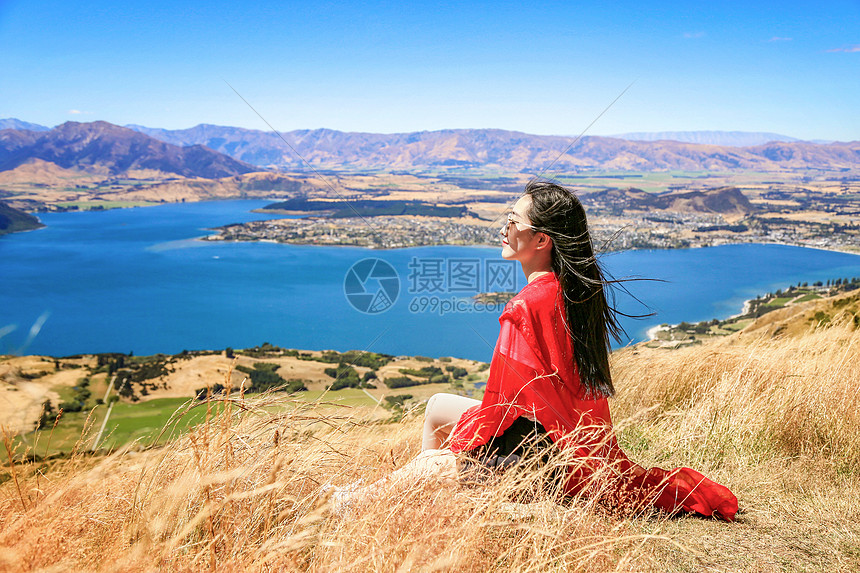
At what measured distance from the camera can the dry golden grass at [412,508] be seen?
3.98 ft

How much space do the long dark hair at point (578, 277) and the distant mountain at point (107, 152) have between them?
529 feet

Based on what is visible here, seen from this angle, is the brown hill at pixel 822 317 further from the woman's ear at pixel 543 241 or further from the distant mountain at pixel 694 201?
the distant mountain at pixel 694 201

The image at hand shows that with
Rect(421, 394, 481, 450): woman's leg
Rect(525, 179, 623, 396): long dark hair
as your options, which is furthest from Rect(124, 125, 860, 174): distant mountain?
Rect(421, 394, 481, 450): woman's leg

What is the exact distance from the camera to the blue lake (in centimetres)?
3369

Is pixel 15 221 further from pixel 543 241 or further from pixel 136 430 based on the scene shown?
pixel 543 241

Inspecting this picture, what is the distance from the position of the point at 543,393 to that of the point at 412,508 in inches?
26.6

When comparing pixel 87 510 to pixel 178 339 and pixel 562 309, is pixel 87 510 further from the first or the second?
pixel 178 339

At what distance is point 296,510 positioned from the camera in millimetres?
1552

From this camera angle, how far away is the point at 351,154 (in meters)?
166

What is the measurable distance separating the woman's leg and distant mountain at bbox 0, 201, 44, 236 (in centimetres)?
10488

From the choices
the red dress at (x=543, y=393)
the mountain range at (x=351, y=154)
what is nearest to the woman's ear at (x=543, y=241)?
the red dress at (x=543, y=393)

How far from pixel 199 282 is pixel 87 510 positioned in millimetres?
59475

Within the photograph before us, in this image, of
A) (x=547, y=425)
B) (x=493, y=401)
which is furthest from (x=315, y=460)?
(x=547, y=425)

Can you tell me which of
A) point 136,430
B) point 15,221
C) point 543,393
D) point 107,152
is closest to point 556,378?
point 543,393
